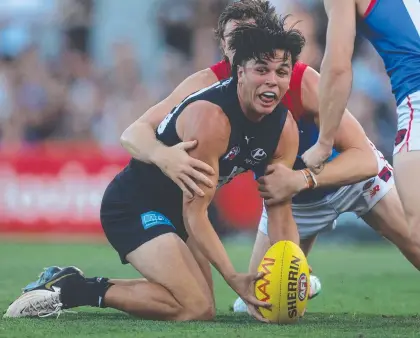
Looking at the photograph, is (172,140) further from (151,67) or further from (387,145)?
(151,67)

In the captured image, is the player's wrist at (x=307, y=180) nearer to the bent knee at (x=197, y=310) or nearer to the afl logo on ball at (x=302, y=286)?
the afl logo on ball at (x=302, y=286)

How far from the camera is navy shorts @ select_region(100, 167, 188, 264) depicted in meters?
6.86

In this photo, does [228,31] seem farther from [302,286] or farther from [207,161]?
[302,286]

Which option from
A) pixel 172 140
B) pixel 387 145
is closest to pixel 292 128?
pixel 172 140

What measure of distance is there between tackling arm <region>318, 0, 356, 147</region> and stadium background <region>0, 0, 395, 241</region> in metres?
6.34

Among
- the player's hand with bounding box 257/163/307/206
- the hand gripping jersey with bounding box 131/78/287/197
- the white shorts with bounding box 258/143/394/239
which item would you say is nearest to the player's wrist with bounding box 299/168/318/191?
the player's hand with bounding box 257/163/307/206

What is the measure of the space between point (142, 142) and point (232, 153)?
2.30 feet

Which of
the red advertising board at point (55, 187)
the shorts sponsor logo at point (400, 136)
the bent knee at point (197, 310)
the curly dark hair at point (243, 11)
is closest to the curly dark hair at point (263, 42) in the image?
the curly dark hair at point (243, 11)

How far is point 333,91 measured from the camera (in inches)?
237

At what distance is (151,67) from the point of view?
1694 centimetres

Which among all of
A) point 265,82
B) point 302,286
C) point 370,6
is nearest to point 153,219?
point 302,286

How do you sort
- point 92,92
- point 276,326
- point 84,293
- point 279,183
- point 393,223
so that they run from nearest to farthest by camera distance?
point 276,326, point 279,183, point 84,293, point 393,223, point 92,92

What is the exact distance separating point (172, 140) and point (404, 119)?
1498 millimetres

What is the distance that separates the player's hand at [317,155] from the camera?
20.5 feet
